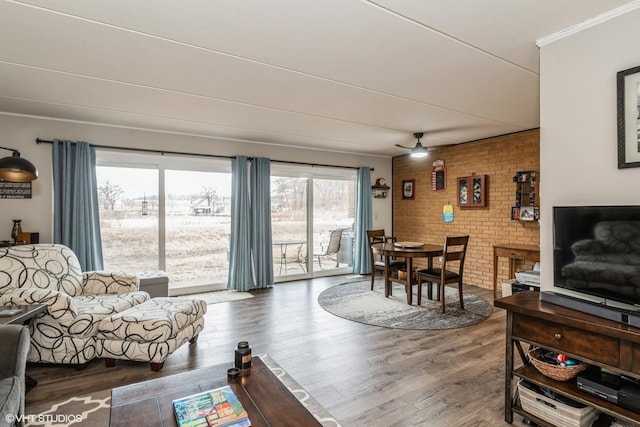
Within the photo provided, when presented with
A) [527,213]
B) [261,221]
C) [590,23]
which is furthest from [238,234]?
[590,23]

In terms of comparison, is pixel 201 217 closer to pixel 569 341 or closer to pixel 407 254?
pixel 407 254

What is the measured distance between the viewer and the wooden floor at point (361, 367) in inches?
87.7

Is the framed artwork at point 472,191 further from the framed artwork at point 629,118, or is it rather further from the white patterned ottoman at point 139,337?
the white patterned ottoman at point 139,337

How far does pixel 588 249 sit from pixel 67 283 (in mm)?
4168

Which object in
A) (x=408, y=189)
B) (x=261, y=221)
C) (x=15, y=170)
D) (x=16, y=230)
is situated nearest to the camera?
(x=15, y=170)

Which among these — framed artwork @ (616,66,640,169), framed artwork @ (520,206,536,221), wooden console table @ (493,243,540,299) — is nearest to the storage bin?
framed artwork @ (616,66,640,169)

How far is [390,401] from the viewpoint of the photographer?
2.31m

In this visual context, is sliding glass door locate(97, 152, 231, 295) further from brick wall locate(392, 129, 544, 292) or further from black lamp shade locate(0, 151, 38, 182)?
brick wall locate(392, 129, 544, 292)

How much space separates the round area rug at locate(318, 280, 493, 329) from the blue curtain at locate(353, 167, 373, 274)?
131 cm

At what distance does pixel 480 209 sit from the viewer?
219 inches

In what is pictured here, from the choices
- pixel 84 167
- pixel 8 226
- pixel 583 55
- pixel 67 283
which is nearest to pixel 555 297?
pixel 583 55

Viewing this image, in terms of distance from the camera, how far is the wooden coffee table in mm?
1470

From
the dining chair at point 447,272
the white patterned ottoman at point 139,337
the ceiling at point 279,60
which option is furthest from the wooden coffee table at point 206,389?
the dining chair at point 447,272

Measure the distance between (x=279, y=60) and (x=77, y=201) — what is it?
3327 mm
